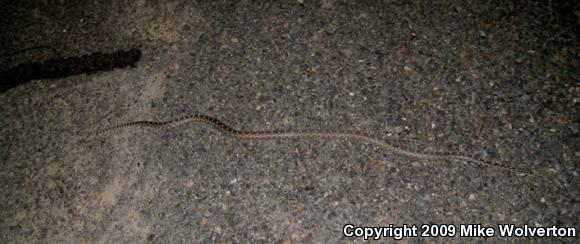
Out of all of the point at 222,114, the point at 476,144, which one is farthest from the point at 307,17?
the point at 476,144

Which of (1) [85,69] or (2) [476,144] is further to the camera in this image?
(1) [85,69]

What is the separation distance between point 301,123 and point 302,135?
18cm

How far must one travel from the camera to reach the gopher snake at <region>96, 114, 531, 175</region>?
11.6 feet

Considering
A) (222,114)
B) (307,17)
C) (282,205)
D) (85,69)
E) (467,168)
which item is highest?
(307,17)

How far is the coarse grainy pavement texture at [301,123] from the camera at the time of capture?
346 cm

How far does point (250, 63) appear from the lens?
14.7 feet

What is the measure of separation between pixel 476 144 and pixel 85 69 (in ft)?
15.9

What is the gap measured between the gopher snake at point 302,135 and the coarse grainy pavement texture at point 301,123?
0.07m

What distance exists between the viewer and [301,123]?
3.99 meters

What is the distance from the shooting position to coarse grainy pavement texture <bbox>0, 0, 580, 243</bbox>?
11.3 feet

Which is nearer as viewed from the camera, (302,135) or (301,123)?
(302,135)

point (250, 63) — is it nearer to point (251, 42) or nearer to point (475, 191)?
point (251, 42)

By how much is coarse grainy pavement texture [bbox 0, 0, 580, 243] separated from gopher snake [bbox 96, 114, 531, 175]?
0.23ft

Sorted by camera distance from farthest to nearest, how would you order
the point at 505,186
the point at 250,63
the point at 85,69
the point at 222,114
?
1. the point at 85,69
2. the point at 250,63
3. the point at 222,114
4. the point at 505,186
